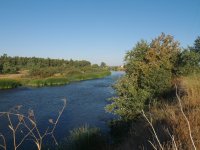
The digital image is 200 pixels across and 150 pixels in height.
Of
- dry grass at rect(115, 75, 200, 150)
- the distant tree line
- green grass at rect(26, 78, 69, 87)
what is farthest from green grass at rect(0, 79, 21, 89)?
dry grass at rect(115, 75, 200, 150)

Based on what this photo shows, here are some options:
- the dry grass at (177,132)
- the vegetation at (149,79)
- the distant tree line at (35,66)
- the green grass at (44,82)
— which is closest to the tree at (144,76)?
the vegetation at (149,79)

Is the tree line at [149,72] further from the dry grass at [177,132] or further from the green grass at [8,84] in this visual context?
the green grass at [8,84]

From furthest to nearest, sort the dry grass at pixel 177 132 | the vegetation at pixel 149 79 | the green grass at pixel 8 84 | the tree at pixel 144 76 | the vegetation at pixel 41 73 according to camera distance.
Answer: the vegetation at pixel 41 73
the green grass at pixel 8 84
the tree at pixel 144 76
the vegetation at pixel 149 79
the dry grass at pixel 177 132

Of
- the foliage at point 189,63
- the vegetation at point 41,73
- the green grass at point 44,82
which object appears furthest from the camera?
the vegetation at point 41,73

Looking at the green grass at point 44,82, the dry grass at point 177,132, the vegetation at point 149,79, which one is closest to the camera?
the dry grass at point 177,132

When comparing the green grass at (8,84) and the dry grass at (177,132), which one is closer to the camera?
the dry grass at (177,132)

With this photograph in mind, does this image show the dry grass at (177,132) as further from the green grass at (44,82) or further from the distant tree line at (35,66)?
the distant tree line at (35,66)

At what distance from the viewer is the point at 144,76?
1712cm

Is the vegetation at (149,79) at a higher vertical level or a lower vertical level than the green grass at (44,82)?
higher

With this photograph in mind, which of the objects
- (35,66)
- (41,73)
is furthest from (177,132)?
(35,66)

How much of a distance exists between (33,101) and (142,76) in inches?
686

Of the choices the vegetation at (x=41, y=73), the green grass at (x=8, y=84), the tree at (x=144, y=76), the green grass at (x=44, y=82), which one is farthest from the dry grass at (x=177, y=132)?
the green grass at (x=44, y=82)

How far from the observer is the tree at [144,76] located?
15229 millimetres

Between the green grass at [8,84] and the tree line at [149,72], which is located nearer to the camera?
the tree line at [149,72]
